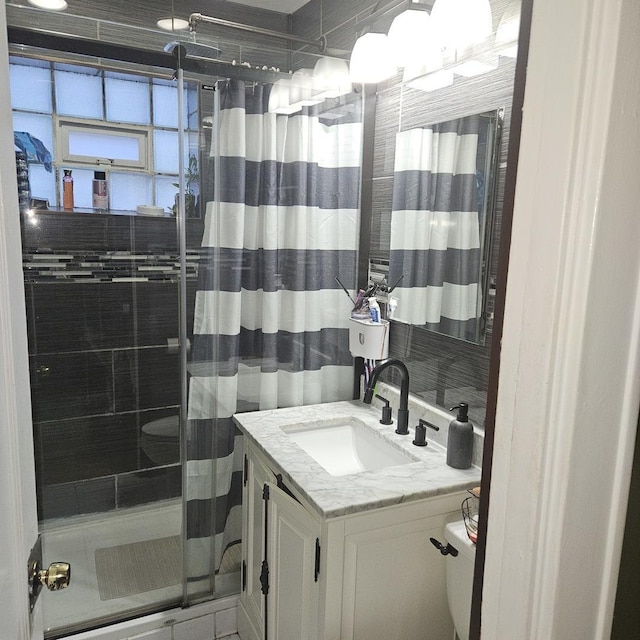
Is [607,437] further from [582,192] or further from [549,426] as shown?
[582,192]

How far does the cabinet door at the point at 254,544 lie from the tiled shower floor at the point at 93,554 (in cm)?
23

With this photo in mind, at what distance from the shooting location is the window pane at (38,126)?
245 cm

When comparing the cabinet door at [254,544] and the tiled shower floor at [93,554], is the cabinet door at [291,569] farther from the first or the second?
the tiled shower floor at [93,554]

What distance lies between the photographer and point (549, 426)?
627 millimetres

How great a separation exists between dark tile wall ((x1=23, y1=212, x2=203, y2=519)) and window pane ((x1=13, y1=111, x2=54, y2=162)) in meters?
0.33

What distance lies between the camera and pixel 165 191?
9.11 ft

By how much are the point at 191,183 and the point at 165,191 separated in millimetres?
826

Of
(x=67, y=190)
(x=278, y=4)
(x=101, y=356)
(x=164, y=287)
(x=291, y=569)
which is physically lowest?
(x=291, y=569)

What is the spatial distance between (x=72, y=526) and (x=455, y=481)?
76.1 inches

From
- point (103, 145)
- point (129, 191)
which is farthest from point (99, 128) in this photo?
point (129, 191)

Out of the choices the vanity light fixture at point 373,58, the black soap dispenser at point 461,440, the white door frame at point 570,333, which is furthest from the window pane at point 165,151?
the white door frame at point 570,333

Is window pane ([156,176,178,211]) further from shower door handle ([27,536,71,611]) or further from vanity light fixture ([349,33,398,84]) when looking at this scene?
shower door handle ([27,536,71,611])

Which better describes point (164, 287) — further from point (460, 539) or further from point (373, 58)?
point (460, 539)

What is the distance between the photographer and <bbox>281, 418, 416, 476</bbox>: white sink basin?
1.93m
